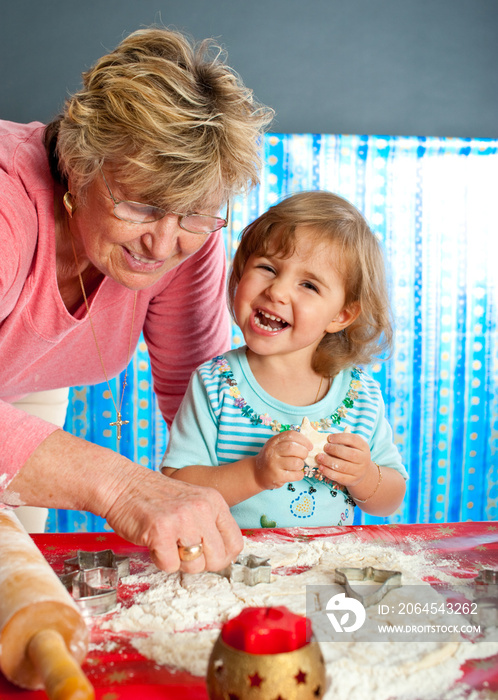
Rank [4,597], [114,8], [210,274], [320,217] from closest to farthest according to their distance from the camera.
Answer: [4,597]
[320,217]
[210,274]
[114,8]

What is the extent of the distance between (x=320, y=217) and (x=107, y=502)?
80 centimetres

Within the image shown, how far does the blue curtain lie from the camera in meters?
3.69

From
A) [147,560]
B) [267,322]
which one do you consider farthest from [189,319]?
[147,560]

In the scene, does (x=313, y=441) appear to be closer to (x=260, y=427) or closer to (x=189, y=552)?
(x=260, y=427)

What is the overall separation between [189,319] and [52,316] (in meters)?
0.43

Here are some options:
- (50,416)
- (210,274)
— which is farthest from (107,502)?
(50,416)

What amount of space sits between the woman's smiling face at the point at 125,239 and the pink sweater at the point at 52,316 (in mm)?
Answer: 98

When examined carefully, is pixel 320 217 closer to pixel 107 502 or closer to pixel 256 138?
pixel 256 138

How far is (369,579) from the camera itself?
905 mm

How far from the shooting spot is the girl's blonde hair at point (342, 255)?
4.57 ft

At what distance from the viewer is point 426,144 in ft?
12.3

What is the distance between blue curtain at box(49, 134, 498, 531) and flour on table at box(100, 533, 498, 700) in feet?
8.88

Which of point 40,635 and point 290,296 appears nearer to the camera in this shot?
point 40,635

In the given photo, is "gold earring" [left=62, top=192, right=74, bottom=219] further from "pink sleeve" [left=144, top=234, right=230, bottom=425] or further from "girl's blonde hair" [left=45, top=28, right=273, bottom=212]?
"pink sleeve" [left=144, top=234, right=230, bottom=425]
